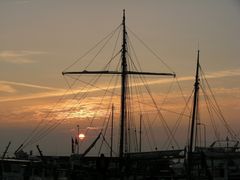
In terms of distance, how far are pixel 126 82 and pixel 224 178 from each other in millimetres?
13248

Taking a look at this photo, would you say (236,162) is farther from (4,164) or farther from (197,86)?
(4,164)

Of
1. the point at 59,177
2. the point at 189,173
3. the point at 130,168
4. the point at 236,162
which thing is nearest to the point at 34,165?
the point at 59,177

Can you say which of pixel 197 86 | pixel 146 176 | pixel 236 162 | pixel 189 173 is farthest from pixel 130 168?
pixel 197 86

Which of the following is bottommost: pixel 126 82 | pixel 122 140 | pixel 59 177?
pixel 59 177

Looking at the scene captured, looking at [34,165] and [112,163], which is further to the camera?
[112,163]

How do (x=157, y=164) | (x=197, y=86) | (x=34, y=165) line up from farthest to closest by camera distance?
(x=197, y=86)
(x=157, y=164)
(x=34, y=165)

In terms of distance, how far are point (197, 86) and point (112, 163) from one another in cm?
1537

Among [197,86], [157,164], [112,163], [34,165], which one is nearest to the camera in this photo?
[34,165]

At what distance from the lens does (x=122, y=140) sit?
162ft

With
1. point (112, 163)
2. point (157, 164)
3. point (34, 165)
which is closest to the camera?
point (34, 165)

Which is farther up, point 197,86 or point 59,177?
point 197,86

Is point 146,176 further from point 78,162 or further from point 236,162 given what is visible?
point 236,162

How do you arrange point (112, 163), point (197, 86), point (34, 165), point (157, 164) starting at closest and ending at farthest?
point (34, 165), point (157, 164), point (112, 163), point (197, 86)

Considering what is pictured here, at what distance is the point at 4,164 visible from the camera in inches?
1833
